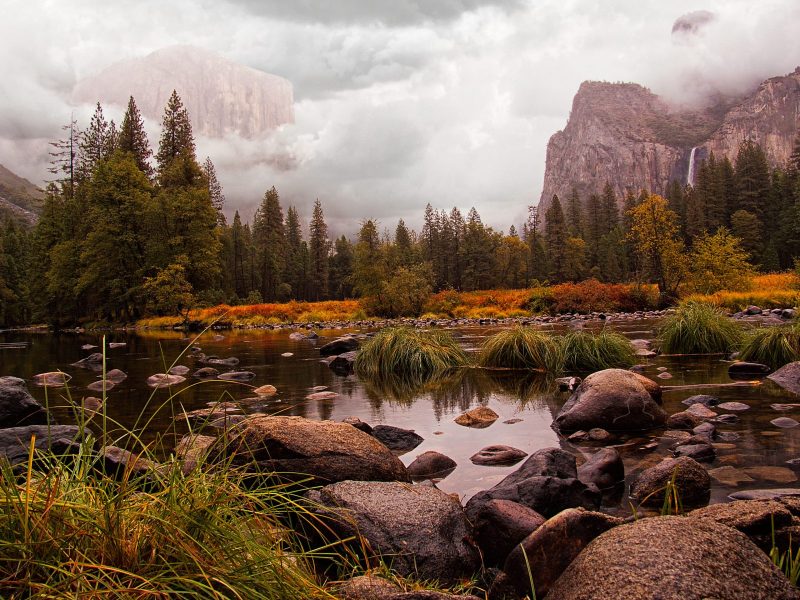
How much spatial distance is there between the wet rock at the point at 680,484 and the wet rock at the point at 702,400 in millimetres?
3872

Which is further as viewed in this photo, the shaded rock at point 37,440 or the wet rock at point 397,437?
the wet rock at point 397,437

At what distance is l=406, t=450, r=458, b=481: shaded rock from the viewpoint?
Result: 5.72 meters

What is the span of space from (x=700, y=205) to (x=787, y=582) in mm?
98175

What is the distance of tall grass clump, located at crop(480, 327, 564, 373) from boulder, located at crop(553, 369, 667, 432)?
520cm

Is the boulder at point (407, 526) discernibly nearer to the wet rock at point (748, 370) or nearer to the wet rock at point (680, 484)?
the wet rock at point (680, 484)

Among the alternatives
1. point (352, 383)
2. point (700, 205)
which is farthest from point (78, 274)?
point (700, 205)

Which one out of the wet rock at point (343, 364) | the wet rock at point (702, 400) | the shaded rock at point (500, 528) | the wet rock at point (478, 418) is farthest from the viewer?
the wet rock at point (343, 364)

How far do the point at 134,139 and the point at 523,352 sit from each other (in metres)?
57.3

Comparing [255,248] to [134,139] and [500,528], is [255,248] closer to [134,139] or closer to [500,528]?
[134,139]

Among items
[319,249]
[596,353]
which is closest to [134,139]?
[319,249]

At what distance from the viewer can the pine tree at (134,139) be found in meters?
57.9

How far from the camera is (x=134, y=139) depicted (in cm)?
5878

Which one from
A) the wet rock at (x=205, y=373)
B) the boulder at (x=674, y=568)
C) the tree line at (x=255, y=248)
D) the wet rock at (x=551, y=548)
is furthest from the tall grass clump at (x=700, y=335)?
the tree line at (x=255, y=248)

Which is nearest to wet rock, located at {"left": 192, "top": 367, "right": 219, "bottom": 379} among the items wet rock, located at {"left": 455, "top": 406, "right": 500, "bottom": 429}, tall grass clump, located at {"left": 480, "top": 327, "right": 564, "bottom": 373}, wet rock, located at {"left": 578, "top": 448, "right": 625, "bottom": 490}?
tall grass clump, located at {"left": 480, "top": 327, "right": 564, "bottom": 373}
